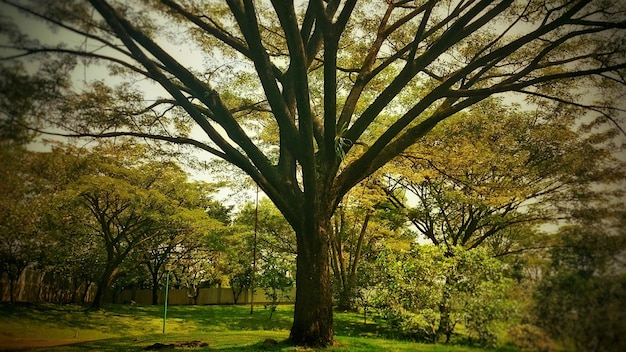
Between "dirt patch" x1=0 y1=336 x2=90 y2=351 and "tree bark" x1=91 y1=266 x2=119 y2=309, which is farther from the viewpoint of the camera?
"tree bark" x1=91 y1=266 x2=119 y2=309

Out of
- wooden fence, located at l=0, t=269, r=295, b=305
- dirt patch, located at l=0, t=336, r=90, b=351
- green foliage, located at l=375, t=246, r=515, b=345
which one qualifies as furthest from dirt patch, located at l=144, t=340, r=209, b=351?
wooden fence, located at l=0, t=269, r=295, b=305

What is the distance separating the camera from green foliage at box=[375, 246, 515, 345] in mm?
5072

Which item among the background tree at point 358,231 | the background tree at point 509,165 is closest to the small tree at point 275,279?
the background tree at point 358,231

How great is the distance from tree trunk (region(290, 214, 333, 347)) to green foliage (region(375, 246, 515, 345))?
211cm

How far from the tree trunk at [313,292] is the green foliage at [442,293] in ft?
6.94

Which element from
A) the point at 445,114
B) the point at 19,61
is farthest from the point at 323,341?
the point at 19,61

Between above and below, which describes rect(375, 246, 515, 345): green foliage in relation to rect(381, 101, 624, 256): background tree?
below

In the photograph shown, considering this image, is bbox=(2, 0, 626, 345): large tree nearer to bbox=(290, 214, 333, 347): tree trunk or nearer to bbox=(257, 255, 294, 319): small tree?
bbox=(290, 214, 333, 347): tree trunk

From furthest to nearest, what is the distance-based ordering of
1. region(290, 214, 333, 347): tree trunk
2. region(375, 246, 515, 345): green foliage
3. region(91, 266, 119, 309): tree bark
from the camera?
1. region(91, 266, 119, 309): tree bark
2. region(290, 214, 333, 347): tree trunk
3. region(375, 246, 515, 345): green foliage

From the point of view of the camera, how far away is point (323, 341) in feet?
18.5

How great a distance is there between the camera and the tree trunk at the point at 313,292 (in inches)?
224

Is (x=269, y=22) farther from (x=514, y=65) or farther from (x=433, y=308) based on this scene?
(x=433, y=308)

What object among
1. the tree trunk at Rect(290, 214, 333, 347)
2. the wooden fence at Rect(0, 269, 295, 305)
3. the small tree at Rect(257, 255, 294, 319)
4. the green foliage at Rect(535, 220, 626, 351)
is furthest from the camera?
the wooden fence at Rect(0, 269, 295, 305)

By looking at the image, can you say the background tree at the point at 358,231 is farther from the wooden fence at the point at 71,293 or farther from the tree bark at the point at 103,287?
the tree bark at the point at 103,287
